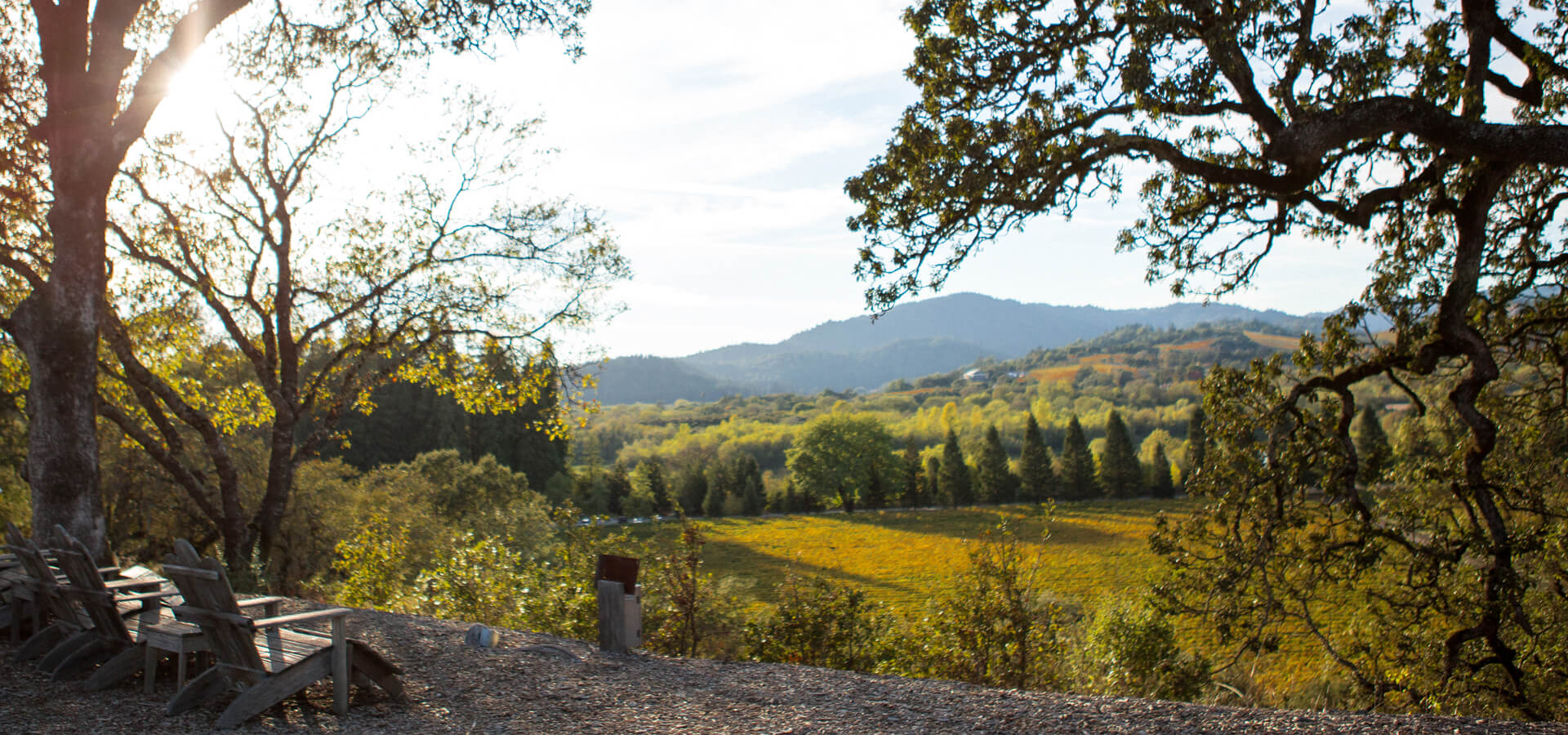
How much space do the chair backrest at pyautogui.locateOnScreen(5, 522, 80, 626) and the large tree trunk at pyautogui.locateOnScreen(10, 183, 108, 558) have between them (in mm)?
1091

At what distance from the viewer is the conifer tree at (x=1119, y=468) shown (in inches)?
2874

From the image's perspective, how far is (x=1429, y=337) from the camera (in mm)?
6516

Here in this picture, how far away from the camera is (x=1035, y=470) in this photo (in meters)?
75.1

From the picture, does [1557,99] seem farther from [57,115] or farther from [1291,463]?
[57,115]

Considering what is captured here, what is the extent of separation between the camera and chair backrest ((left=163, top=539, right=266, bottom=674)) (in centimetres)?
430

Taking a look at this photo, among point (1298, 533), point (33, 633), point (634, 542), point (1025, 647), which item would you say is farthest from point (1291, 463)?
point (33, 633)

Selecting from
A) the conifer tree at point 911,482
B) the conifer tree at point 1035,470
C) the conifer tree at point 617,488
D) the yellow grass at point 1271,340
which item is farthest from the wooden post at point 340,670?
the yellow grass at point 1271,340

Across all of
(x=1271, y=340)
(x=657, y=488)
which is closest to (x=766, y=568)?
(x=657, y=488)

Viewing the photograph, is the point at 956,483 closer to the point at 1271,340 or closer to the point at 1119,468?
the point at 1119,468

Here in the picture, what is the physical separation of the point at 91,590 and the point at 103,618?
226 mm

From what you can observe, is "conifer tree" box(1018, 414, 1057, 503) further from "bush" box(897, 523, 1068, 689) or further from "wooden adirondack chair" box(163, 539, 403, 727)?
"wooden adirondack chair" box(163, 539, 403, 727)

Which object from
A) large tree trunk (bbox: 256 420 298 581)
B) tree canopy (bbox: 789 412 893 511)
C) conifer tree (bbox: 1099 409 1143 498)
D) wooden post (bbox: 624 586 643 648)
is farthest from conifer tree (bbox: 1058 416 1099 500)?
wooden post (bbox: 624 586 643 648)

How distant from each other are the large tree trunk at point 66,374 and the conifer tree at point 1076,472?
236 feet

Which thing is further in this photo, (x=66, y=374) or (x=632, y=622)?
(x=66, y=374)
